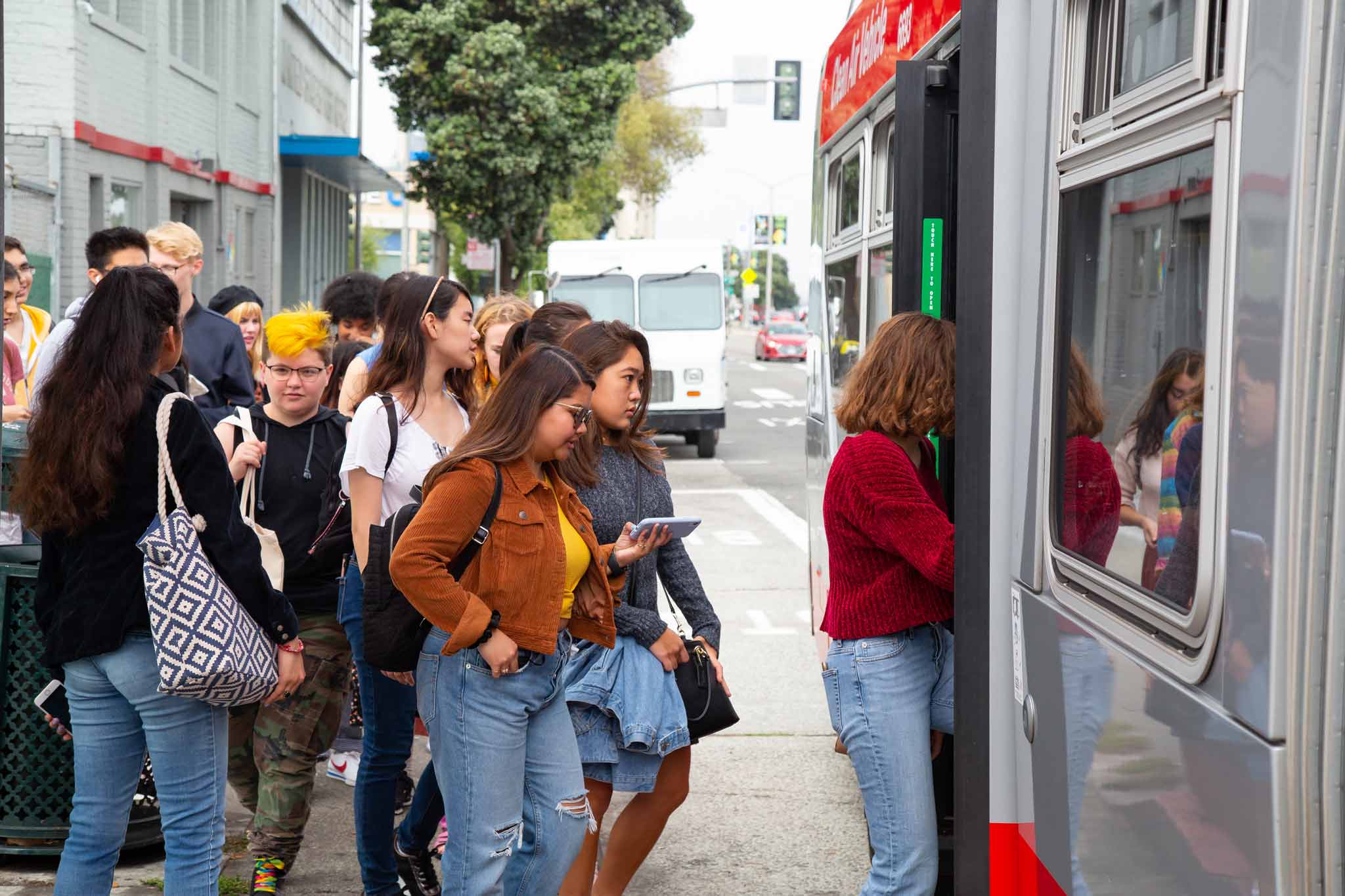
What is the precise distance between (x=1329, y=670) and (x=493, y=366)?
3940 millimetres

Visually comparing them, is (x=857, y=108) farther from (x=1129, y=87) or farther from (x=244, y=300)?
(x=244, y=300)

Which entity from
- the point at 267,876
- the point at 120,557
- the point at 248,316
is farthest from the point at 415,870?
the point at 248,316

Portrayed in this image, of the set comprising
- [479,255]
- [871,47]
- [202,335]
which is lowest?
[202,335]

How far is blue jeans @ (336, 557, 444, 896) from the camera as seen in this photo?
4113 mm

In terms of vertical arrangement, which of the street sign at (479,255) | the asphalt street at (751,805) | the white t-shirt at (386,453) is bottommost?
the asphalt street at (751,805)

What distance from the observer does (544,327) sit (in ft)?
13.9

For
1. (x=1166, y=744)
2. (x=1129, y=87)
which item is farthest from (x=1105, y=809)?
(x=1129, y=87)

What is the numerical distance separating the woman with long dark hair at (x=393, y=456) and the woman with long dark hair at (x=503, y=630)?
2.21 feet

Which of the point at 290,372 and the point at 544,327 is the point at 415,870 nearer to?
the point at 290,372

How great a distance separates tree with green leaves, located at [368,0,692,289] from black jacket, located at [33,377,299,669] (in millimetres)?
25185

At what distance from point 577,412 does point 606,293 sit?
1635 centimetres

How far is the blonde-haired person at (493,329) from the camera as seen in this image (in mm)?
5238

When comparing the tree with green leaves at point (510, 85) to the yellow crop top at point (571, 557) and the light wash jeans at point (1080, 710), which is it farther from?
the light wash jeans at point (1080, 710)

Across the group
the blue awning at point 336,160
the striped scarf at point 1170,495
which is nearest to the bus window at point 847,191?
the striped scarf at point 1170,495
